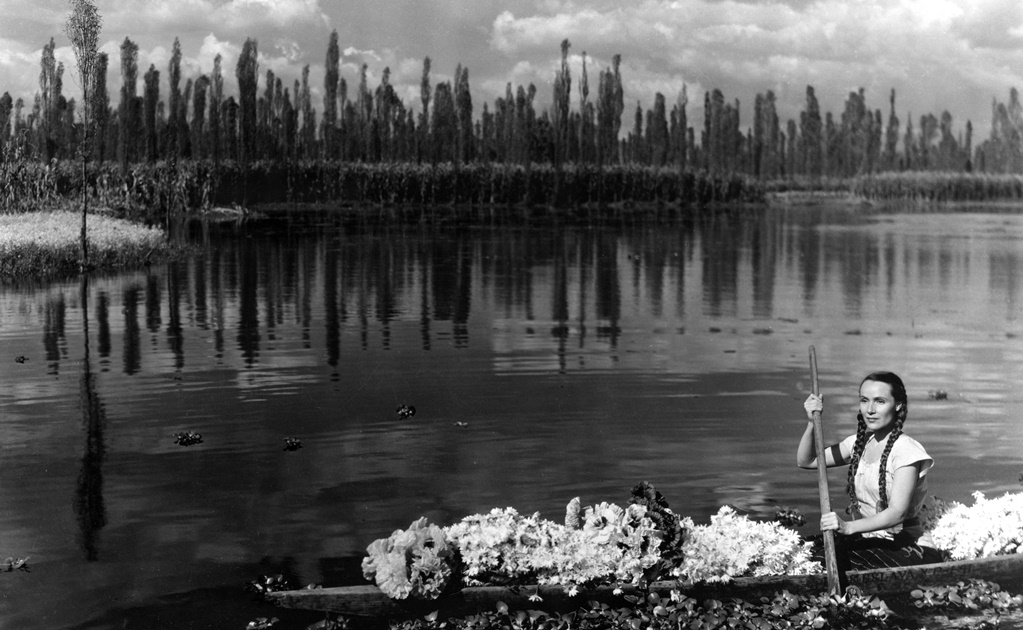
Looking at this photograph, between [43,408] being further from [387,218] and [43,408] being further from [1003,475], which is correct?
[387,218]

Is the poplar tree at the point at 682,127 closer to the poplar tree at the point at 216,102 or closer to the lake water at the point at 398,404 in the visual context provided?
the poplar tree at the point at 216,102

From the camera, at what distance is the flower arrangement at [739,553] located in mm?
7641

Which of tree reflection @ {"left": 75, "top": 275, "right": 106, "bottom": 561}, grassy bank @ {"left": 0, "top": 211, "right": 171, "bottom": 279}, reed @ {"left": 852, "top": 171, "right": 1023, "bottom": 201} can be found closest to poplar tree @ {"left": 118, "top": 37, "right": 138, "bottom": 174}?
grassy bank @ {"left": 0, "top": 211, "right": 171, "bottom": 279}

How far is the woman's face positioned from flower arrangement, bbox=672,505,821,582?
0.91 metres

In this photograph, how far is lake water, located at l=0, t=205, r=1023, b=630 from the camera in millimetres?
9258

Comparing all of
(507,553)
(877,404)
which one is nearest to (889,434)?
(877,404)

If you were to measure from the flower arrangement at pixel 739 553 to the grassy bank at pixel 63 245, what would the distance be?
81.1ft

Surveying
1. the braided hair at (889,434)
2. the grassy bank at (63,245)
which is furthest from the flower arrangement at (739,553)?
the grassy bank at (63,245)

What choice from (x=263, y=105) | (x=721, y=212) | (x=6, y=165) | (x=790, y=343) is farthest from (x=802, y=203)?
(x=790, y=343)

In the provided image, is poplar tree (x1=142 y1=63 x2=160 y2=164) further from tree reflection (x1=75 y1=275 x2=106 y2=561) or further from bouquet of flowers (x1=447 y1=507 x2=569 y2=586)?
bouquet of flowers (x1=447 y1=507 x2=569 y2=586)

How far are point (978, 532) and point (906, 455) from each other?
0.87m

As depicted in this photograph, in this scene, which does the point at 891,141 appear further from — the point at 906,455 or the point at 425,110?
the point at 906,455

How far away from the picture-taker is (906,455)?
7738 millimetres

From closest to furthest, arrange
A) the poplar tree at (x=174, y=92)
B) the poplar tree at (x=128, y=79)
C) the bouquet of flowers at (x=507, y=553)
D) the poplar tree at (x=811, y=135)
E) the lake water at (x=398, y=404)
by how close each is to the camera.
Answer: the bouquet of flowers at (x=507, y=553), the lake water at (x=398, y=404), the poplar tree at (x=128, y=79), the poplar tree at (x=174, y=92), the poplar tree at (x=811, y=135)
